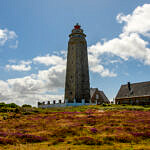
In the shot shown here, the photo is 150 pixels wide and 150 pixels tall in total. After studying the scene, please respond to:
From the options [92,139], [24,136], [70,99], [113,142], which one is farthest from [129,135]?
[70,99]

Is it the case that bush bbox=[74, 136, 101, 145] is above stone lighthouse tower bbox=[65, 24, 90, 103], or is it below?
below

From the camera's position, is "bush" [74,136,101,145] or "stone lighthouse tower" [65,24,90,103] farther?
"stone lighthouse tower" [65,24,90,103]

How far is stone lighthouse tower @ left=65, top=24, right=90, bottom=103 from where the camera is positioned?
5872cm

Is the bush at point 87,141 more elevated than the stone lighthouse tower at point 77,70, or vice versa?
the stone lighthouse tower at point 77,70

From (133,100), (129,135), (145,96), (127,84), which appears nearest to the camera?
(129,135)

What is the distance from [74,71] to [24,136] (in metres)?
44.8

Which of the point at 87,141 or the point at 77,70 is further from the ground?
the point at 77,70

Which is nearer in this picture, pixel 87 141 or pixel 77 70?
pixel 87 141

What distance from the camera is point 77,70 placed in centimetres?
5906

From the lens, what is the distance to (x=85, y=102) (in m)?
59.9

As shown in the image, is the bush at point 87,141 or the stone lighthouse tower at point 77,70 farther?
the stone lighthouse tower at point 77,70

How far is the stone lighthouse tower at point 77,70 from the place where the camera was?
58719 mm

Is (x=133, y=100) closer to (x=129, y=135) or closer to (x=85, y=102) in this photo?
(x=85, y=102)

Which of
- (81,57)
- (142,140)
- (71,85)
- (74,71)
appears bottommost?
(142,140)
